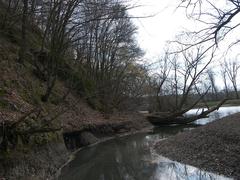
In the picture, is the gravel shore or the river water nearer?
the gravel shore

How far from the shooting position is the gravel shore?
29.4 ft

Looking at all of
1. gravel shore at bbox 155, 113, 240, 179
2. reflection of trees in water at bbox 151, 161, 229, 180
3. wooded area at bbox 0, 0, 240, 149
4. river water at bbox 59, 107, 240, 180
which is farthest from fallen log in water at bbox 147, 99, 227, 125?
reflection of trees in water at bbox 151, 161, 229, 180

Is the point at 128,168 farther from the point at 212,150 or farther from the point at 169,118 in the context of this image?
the point at 169,118

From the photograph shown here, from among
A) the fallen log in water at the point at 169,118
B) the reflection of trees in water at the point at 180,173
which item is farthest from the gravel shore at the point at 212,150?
the fallen log in water at the point at 169,118

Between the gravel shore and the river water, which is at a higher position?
the gravel shore

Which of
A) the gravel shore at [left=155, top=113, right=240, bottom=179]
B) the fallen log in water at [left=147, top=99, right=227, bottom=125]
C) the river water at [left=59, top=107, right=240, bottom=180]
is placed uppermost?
the fallen log in water at [left=147, top=99, right=227, bottom=125]

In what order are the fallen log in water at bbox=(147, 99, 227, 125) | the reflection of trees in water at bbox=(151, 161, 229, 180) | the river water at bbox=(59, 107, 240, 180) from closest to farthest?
the reflection of trees in water at bbox=(151, 161, 229, 180), the river water at bbox=(59, 107, 240, 180), the fallen log in water at bbox=(147, 99, 227, 125)

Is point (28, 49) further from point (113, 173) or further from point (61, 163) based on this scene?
point (113, 173)

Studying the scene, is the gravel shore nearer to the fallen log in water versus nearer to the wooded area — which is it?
the wooded area

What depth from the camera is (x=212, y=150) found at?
10.5 meters

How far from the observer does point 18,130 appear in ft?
27.9

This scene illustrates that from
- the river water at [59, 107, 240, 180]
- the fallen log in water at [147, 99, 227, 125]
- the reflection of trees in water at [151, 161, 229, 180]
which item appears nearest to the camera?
the reflection of trees in water at [151, 161, 229, 180]

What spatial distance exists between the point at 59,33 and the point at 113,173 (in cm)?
821

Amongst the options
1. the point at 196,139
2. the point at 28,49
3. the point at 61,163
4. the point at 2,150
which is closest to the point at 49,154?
the point at 61,163
